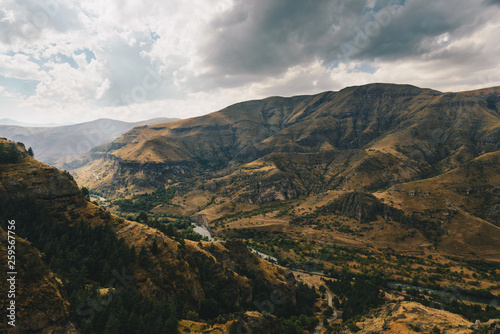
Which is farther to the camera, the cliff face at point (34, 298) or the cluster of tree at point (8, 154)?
the cluster of tree at point (8, 154)

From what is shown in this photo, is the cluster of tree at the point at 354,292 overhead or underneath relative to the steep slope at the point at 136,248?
underneath

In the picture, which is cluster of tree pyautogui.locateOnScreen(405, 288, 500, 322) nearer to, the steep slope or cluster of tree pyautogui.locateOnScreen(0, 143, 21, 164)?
the steep slope

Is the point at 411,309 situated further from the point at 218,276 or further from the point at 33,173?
the point at 33,173

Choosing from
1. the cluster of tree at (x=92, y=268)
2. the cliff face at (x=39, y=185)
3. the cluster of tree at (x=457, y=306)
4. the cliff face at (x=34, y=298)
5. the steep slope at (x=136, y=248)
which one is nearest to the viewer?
the cliff face at (x=34, y=298)

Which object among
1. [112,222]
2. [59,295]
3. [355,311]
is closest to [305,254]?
[355,311]

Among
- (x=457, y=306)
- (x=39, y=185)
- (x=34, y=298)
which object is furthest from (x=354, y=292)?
(x=39, y=185)

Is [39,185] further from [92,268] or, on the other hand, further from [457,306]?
[457,306]

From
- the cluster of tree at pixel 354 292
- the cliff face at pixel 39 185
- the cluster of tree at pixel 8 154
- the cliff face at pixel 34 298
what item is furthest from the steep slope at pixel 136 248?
the cluster of tree at pixel 354 292

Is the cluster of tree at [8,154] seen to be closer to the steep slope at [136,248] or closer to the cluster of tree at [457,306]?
the steep slope at [136,248]
